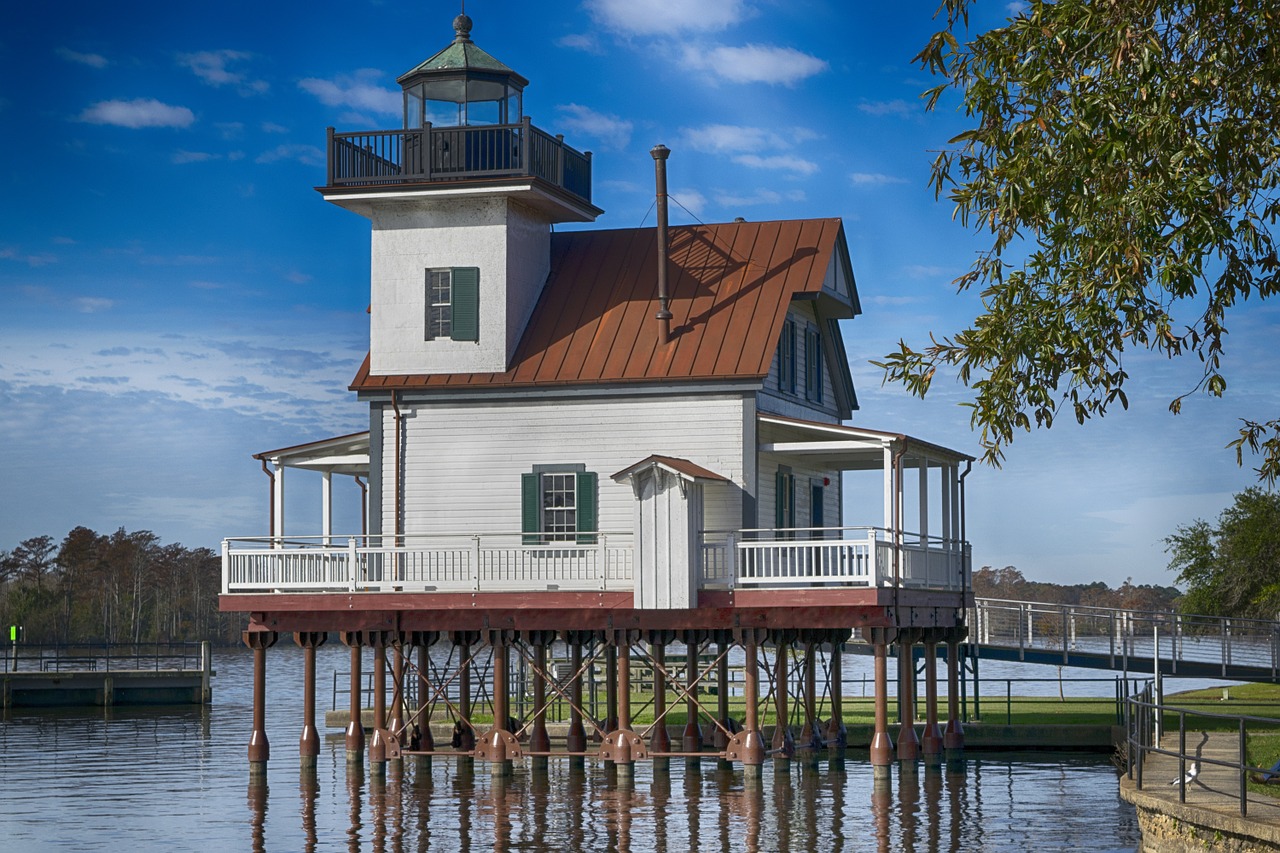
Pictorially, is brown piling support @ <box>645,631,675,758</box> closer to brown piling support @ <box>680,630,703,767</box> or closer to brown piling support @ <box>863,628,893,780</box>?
brown piling support @ <box>680,630,703,767</box>

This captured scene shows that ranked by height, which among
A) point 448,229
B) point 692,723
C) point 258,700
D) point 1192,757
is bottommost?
point 692,723

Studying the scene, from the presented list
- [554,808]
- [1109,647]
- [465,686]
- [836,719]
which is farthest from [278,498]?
[1109,647]

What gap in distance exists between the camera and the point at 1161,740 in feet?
85.4

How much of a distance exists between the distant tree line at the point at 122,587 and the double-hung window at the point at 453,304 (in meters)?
96.3

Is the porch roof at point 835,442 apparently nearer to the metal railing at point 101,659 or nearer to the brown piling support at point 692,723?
the brown piling support at point 692,723

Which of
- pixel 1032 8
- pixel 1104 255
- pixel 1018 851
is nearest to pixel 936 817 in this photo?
pixel 1018 851

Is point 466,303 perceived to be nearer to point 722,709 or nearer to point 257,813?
point 722,709

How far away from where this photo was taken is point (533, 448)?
108 feet

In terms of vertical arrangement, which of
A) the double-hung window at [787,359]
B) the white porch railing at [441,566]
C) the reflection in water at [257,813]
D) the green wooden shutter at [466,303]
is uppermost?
the green wooden shutter at [466,303]

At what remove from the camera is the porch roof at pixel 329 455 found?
34.4 m

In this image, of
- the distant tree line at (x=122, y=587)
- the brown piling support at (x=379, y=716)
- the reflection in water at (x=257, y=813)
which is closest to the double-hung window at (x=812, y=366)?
the brown piling support at (x=379, y=716)

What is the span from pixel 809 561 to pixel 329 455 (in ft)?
33.0

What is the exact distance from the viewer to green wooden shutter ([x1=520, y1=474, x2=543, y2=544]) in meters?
32.5

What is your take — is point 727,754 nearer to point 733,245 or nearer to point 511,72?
point 733,245
